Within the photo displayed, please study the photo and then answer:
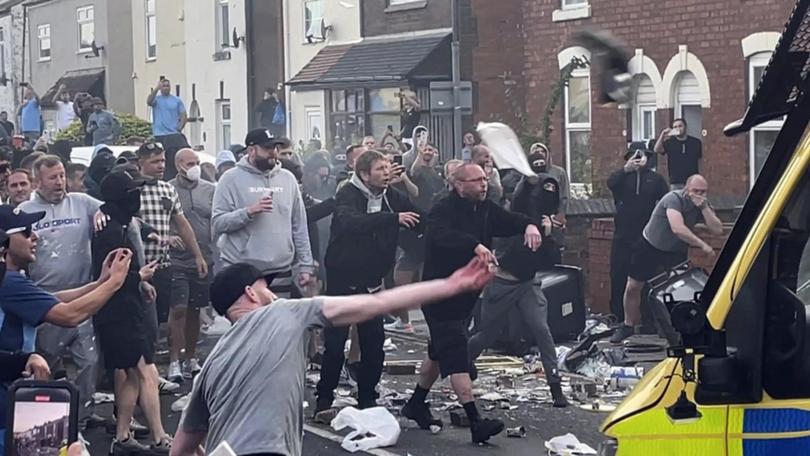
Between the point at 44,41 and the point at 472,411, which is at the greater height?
the point at 44,41

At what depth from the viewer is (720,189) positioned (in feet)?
62.7

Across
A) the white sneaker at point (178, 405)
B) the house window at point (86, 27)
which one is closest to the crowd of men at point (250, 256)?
the white sneaker at point (178, 405)

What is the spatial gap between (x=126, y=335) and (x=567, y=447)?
2.87 meters

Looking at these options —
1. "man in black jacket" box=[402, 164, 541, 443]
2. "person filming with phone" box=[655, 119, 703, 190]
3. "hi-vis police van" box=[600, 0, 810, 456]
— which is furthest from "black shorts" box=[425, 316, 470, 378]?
"person filming with phone" box=[655, 119, 703, 190]

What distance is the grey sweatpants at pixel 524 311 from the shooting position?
10.9 m

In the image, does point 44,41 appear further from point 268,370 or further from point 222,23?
point 268,370

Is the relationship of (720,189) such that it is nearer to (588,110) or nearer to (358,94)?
(588,110)

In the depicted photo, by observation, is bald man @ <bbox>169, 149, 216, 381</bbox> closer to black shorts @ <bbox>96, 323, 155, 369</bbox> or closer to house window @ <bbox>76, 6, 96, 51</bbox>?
black shorts @ <bbox>96, 323, 155, 369</bbox>

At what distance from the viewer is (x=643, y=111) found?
68.8ft

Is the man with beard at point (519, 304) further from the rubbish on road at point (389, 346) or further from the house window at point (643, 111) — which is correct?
the house window at point (643, 111)

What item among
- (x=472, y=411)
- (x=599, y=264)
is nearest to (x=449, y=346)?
(x=472, y=411)

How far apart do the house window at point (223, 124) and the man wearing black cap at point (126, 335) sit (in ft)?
80.1

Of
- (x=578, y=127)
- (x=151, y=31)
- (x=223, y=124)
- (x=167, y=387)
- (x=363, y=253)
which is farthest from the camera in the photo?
(x=151, y=31)

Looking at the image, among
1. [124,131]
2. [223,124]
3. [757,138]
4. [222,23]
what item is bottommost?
[757,138]
